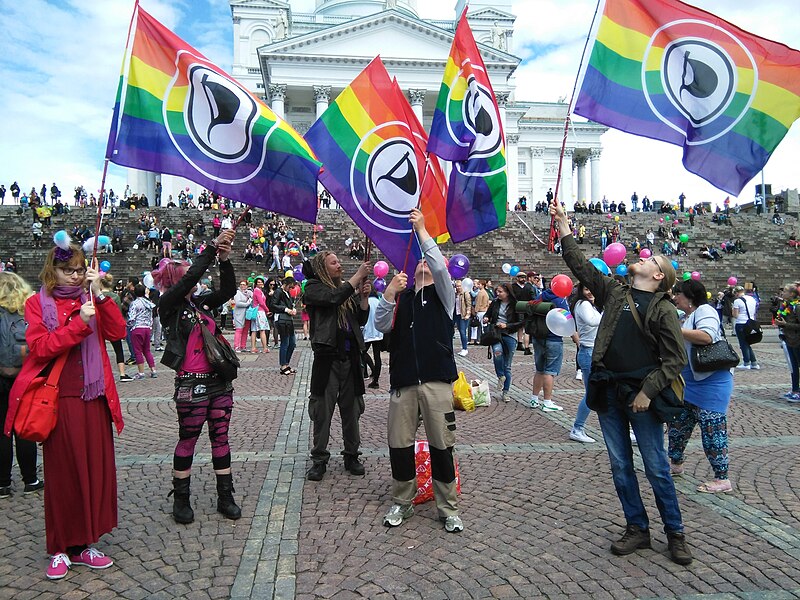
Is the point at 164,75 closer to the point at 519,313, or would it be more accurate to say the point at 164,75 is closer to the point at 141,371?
the point at 519,313

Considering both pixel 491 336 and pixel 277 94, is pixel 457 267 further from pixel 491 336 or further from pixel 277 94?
pixel 277 94

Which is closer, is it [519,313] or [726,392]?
[726,392]

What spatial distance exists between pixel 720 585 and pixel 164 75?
16.4 ft

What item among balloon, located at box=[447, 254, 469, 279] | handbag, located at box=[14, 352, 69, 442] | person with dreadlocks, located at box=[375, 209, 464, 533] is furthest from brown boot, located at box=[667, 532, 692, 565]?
handbag, located at box=[14, 352, 69, 442]

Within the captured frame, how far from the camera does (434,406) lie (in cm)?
412

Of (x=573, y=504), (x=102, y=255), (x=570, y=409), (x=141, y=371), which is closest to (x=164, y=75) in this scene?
(x=573, y=504)

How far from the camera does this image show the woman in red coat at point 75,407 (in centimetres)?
355

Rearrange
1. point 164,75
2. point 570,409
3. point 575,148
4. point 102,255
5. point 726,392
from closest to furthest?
point 164,75 → point 726,392 → point 570,409 → point 102,255 → point 575,148

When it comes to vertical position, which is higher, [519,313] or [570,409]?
[519,313]

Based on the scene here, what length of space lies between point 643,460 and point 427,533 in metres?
1.50

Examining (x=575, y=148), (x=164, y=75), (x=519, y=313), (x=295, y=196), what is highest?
(x=575, y=148)

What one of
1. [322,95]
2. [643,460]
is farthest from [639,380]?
[322,95]

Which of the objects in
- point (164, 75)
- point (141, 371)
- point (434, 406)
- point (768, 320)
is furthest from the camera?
point (768, 320)

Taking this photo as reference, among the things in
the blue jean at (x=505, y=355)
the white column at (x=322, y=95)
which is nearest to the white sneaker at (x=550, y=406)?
the blue jean at (x=505, y=355)
